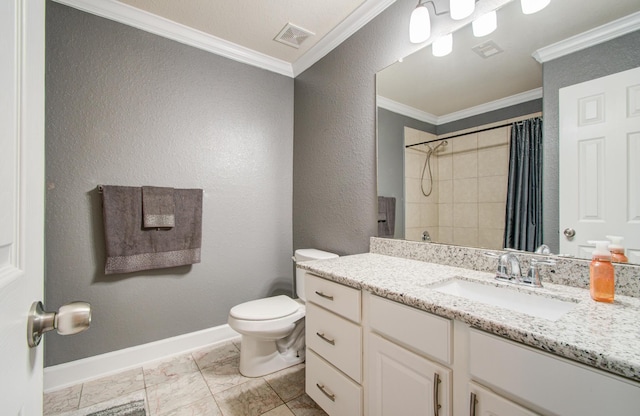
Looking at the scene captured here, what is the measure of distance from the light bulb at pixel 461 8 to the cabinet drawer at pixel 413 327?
1.43 m

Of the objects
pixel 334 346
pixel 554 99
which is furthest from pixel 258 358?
pixel 554 99

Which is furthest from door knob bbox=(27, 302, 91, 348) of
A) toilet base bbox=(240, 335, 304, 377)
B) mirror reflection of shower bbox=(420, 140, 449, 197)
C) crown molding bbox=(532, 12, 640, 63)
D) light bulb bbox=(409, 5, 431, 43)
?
light bulb bbox=(409, 5, 431, 43)

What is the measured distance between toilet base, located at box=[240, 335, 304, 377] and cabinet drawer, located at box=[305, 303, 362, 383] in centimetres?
53

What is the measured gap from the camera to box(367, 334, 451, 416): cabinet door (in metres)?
0.89

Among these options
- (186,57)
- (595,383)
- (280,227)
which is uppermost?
(186,57)

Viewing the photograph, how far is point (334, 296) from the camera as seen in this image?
1.30 meters

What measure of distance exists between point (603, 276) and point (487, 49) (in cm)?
111

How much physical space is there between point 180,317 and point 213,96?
1787 mm

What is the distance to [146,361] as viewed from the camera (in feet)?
6.51

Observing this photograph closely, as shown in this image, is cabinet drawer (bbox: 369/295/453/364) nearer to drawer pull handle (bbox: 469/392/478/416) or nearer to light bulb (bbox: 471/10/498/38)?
drawer pull handle (bbox: 469/392/478/416)

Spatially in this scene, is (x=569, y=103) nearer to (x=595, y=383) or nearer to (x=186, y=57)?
(x=595, y=383)

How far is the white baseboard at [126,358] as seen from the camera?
173cm

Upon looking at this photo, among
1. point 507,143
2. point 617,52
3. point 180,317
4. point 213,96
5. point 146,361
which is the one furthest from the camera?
point 213,96
